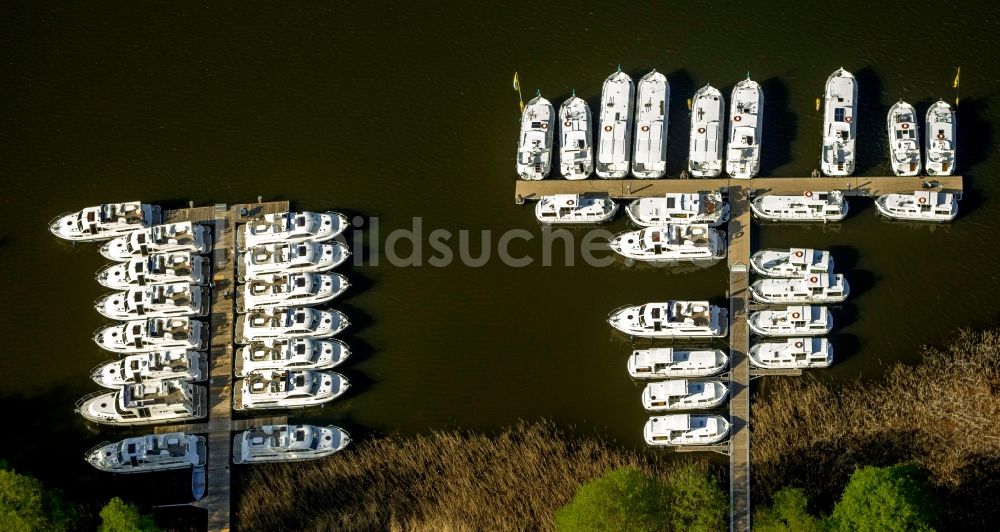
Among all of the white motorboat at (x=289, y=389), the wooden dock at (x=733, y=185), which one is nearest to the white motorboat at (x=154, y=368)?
the white motorboat at (x=289, y=389)

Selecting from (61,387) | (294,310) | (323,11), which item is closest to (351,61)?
(323,11)

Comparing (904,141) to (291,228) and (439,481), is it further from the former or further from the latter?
(291,228)

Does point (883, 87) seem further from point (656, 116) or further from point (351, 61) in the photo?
point (351, 61)

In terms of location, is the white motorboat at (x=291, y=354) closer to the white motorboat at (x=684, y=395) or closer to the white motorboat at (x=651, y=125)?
the white motorboat at (x=684, y=395)

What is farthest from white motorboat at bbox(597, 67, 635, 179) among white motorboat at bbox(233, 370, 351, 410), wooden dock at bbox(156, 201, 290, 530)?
white motorboat at bbox(233, 370, 351, 410)

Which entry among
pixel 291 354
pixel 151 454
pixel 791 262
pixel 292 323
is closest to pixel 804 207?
pixel 791 262
